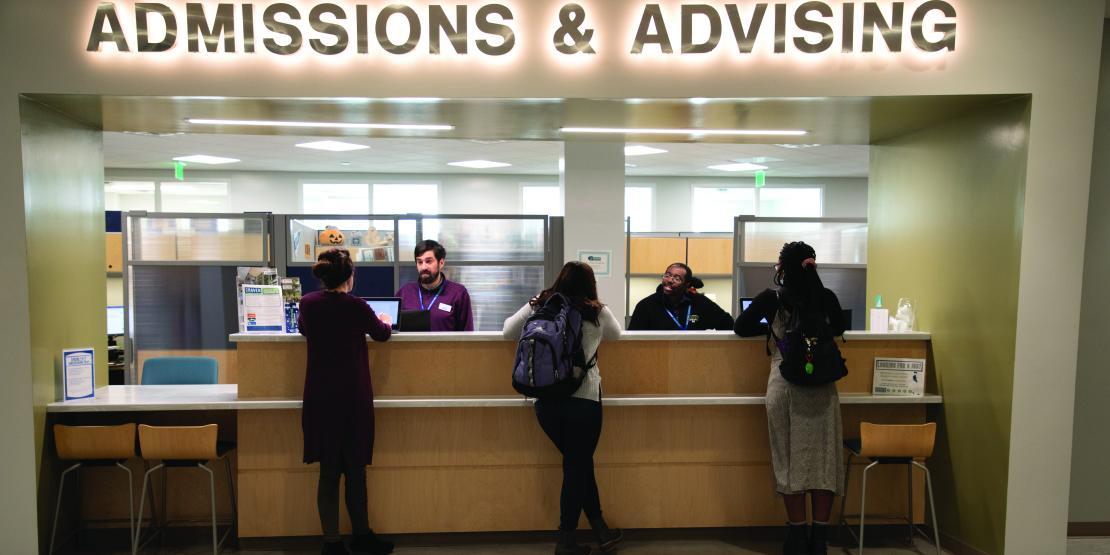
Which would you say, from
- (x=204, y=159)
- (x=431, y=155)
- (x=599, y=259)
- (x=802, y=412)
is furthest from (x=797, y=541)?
(x=204, y=159)

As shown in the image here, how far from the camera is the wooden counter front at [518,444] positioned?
3381 mm

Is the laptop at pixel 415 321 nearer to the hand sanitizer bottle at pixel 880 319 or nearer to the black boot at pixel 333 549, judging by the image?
the black boot at pixel 333 549

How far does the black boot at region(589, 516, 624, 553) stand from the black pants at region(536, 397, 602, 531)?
158 mm

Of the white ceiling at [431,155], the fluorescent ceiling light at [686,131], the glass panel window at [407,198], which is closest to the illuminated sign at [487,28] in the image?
the fluorescent ceiling light at [686,131]

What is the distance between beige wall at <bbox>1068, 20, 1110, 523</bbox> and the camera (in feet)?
11.8

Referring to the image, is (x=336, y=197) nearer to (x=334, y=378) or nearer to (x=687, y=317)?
(x=687, y=317)

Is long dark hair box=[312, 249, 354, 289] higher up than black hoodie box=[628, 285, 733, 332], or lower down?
higher up

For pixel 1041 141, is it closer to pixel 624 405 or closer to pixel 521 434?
pixel 624 405

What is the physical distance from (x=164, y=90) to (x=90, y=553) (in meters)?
2.29

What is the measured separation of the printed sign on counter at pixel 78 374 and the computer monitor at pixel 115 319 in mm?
3175

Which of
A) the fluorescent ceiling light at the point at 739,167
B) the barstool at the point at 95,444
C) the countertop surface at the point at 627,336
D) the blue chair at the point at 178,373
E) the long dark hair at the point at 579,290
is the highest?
the fluorescent ceiling light at the point at 739,167

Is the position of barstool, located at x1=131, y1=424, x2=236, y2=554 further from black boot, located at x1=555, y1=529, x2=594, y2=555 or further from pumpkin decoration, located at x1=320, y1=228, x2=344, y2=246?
pumpkin decoration, located at x1=320, y1=228, x2=344, y2=246

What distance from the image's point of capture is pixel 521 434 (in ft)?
11.4

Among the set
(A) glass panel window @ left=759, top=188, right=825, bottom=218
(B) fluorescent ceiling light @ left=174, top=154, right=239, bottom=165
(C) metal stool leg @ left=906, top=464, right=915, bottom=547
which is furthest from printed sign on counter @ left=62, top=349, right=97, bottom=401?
(A) glass panel window @ left=759, top=188, right=825, bottom=218
